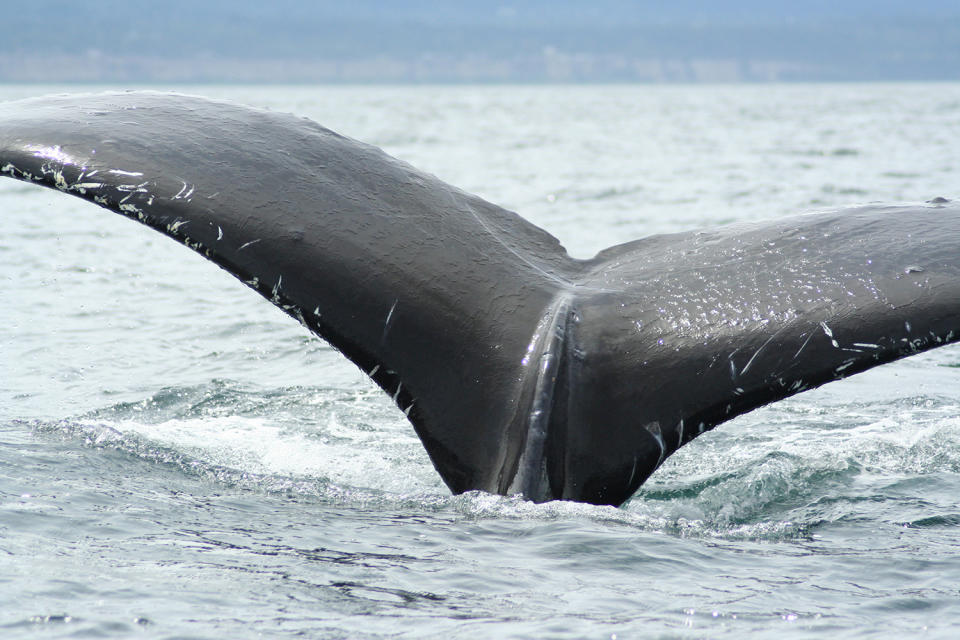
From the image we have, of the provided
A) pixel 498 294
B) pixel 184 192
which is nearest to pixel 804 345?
pixel 498 294

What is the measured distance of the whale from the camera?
3.55 m

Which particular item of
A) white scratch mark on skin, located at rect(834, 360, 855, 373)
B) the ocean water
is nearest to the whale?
white scratch mark on skin, located at rect(834, 360, 855, 373)

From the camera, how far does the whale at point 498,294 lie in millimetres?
3555

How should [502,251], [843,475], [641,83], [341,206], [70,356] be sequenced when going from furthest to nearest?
[641,83], [70,356], [843,475], [502,251], [341,206]

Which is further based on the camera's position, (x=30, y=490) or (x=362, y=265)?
(x=30, y=490)

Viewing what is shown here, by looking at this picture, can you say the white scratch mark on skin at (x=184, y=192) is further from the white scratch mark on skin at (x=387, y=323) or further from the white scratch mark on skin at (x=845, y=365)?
the white scratch mark on skin at (x=845, y=365)

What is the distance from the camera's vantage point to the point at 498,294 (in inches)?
156

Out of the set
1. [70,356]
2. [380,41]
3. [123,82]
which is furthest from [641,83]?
[70,356]

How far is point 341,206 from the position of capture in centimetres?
383

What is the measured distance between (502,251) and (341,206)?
55 cm

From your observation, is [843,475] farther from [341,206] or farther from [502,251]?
[341,206]

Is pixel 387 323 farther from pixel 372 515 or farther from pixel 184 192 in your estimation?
pixel 372 515

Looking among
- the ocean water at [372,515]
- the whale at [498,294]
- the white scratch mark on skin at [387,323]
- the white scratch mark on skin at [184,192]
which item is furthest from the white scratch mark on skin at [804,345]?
the white scratch mark on skin at [184,192]

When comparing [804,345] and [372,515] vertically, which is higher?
[804,345]
